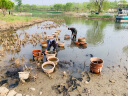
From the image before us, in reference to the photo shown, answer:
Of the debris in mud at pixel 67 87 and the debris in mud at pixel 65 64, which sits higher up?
the debris in mud at pixel 65 64

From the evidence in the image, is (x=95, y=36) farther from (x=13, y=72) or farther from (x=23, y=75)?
(x=23, y=75)

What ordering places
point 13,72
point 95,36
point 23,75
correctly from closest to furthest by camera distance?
1. point 23,75
2. point 13,72
3. point 95,36

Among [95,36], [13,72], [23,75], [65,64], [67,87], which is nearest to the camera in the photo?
[67,87]

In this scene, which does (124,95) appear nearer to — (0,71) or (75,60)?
(75,60)

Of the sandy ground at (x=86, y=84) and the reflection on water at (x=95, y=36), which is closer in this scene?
the sandy ground at (x=86, y=84)

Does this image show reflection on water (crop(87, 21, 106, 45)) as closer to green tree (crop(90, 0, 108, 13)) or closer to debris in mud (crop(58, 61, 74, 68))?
debris in mud (crop(58, 61, 74, 68))

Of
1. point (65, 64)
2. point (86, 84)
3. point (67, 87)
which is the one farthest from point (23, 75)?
point (86, 84)

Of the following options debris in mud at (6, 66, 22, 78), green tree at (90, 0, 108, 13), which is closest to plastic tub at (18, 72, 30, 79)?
debris in mud at (6, 66, 22, 78)

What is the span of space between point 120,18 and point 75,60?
35.4 m

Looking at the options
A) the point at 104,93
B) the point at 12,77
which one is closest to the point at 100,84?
the point at 104,93

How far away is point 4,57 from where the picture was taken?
27.4 feet

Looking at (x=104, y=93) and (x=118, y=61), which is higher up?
(x=118, y=61)

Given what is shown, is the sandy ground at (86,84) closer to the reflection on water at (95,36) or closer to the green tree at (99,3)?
the reflection on water at (95,36)

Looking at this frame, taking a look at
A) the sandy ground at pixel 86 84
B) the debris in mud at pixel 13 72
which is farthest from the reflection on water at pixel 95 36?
the debris in mud at pixel 13 72
